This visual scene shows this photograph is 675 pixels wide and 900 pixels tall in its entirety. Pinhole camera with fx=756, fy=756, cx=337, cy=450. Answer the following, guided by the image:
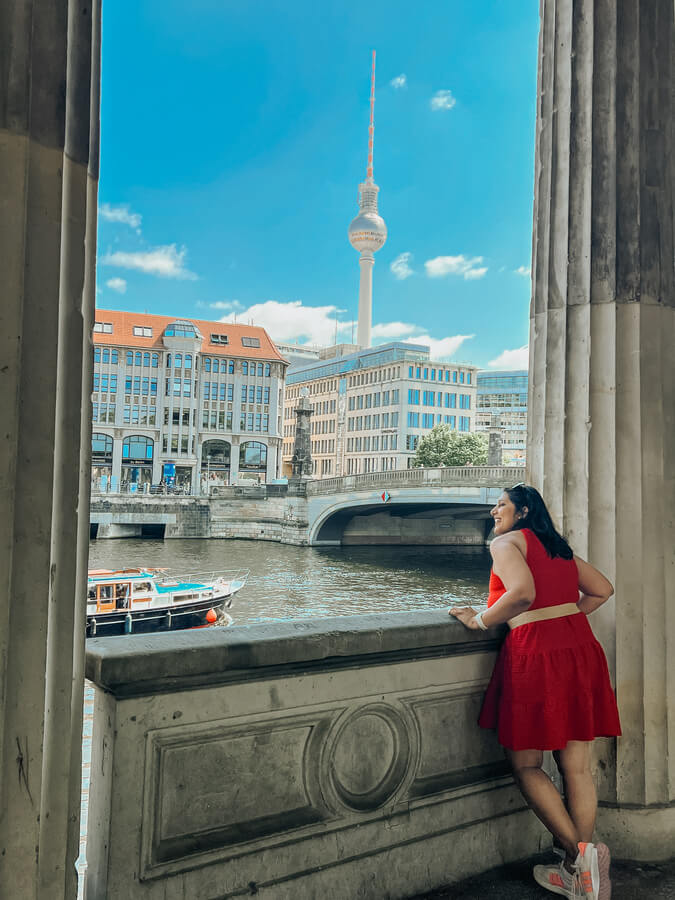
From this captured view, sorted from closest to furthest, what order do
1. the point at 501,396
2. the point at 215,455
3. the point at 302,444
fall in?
the point at 302,444 → the point at 215,455 → the point at 501,396

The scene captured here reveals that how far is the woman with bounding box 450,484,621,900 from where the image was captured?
2033mm

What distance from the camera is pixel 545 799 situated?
2.06m

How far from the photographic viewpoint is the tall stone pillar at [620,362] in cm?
236

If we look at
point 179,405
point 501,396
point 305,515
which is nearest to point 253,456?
point 179,405

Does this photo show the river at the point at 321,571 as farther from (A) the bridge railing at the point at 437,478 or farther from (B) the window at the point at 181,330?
(B) the window at the point at 181,330

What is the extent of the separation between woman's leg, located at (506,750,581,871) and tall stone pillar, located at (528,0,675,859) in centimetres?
35

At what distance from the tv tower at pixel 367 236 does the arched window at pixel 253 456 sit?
3954cm

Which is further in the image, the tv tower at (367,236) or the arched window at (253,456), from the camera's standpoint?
the tv tower at (367,236)

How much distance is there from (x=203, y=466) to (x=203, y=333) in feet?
31.1

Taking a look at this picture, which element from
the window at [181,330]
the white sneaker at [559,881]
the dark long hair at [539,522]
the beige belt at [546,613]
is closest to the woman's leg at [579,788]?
the white sneaker at [559,881]

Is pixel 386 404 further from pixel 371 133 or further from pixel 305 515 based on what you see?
pixel 371 133

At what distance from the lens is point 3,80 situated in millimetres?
1271

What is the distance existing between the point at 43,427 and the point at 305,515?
107 feet

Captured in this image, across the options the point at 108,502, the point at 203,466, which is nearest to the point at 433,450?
the point at 203,466
